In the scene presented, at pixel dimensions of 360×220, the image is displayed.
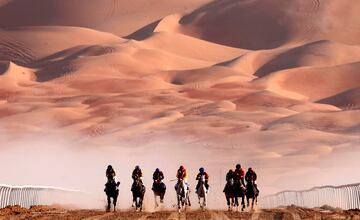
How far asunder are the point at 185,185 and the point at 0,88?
131870 mm

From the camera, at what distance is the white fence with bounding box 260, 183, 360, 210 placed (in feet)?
150

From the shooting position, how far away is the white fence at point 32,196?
40.3 meters

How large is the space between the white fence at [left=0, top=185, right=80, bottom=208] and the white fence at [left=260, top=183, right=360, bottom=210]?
9.94 m

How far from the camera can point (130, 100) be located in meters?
155

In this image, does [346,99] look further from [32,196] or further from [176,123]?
[32,196]

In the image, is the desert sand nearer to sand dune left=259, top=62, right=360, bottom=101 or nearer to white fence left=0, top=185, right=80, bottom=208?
sand dune left=259, top=62, right=360, bottom=101

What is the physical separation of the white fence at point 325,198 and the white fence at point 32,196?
994 centimetres

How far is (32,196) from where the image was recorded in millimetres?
45219

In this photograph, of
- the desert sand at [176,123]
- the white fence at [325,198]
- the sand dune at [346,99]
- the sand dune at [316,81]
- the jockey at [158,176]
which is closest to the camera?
the jockey at [158,176]

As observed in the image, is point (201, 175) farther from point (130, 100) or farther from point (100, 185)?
point (130, 100)

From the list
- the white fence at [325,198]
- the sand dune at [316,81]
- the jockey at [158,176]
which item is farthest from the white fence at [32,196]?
the sand dune at [316,81]

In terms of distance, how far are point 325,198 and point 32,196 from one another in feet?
41.2

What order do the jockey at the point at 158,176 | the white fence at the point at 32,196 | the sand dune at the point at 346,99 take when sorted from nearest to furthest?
the white fence at the point at 32,196, the jockey at the point at 158,176, the sand dune at the point at 346,99

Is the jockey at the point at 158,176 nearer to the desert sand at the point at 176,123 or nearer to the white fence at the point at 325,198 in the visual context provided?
the white fence at the point at 325,198
